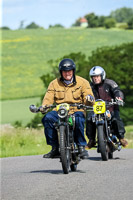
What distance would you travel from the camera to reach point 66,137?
9.23 m

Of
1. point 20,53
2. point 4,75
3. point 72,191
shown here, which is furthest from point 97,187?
point 20,53

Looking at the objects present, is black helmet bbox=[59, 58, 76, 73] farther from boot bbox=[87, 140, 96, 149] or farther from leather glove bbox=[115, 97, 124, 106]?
boot bbox=[87, 140, 96, 149]

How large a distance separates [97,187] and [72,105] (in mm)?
2171

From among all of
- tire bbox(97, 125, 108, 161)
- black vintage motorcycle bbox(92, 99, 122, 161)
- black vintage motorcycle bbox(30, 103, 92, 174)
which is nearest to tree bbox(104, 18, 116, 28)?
black vintage motorcycle bbox(92, 99, 122, 161)

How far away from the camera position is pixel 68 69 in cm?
964

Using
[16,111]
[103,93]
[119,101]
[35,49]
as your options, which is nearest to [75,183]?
[119,101]

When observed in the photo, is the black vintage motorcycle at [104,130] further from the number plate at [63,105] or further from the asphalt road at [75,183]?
the number plate at [63,105]

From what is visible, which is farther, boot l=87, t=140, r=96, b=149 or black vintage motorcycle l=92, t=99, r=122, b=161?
boot l=87, t=140, r=96, b=149

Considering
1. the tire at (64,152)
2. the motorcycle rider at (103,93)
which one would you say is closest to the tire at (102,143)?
the motorcycle rider at (103,93)

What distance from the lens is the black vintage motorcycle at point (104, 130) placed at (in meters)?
11.3

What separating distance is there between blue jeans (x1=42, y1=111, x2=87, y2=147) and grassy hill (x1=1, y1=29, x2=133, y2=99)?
56884 mm

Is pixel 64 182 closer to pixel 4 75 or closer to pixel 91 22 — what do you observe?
pixel 4 75

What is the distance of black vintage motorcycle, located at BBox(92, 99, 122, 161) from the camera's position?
445 inches

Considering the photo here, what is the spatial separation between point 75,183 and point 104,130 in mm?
3870
